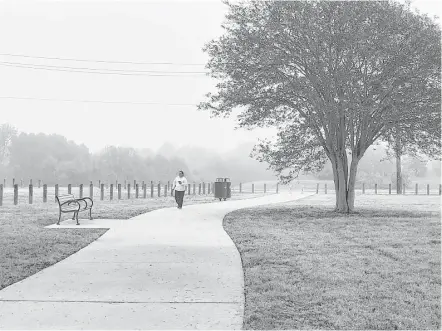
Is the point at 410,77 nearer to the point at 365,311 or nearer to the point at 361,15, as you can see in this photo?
the point at 361,15

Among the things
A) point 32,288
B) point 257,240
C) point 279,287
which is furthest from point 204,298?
point 257,240

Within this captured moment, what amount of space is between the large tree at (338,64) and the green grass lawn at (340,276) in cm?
589

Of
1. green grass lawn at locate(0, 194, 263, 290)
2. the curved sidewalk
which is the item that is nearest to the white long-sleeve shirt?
green grass lawn at locate(0, 194, 263, 290)

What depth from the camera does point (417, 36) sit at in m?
18.9

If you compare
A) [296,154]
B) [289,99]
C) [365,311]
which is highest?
[289,99]

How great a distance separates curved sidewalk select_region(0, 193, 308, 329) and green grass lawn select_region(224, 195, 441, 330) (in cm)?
38

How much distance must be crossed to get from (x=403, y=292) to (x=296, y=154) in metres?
15.5

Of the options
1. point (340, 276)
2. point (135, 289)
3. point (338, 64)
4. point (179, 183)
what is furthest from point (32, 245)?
point (338, 64)

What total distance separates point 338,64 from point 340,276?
1294 centimetres

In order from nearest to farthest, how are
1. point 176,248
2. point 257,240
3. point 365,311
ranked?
point 365,311 → point 176,248 → point 257,240

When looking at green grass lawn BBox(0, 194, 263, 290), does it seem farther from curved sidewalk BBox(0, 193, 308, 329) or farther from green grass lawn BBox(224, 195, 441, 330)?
green grass lawn BBox(224, 195, 441, 330)

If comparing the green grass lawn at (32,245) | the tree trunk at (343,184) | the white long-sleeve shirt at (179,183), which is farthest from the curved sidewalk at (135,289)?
the tree trunk at (343,184)

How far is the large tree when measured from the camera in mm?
18766

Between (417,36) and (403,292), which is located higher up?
(417,36)
